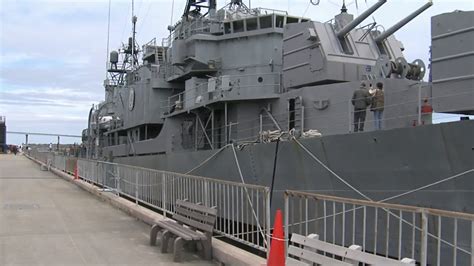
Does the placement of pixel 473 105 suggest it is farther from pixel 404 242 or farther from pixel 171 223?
pixel 171 223

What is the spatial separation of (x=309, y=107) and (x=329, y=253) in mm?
6516

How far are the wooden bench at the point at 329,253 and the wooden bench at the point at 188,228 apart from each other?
1.53 m

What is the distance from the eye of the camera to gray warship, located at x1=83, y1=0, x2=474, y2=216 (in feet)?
22.9

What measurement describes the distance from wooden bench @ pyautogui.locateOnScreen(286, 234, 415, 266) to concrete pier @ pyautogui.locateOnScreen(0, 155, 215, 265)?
1850 mm

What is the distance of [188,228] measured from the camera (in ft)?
23.4

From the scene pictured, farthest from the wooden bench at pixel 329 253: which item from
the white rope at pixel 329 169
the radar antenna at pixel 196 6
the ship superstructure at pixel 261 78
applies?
the radar antenna at pixel 196 6

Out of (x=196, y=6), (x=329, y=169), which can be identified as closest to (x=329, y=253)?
(x=329, y=169)

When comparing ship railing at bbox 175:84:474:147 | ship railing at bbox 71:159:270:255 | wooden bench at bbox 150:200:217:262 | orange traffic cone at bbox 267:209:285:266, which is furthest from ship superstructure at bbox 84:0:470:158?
orange traffic cone at bbox 267:209:285:266

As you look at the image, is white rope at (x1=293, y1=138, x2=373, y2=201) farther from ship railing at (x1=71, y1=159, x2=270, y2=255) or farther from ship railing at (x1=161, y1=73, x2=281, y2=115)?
ship railing at (x1=161, y1=73, x2=281, y2=115)

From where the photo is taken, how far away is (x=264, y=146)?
10.1 m

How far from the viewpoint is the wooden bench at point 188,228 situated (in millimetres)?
6465

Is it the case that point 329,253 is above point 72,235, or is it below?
above

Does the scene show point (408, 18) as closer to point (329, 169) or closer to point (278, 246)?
point (329, 169)

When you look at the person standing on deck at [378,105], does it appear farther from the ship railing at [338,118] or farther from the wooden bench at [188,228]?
the wooden bench at [188,228]
